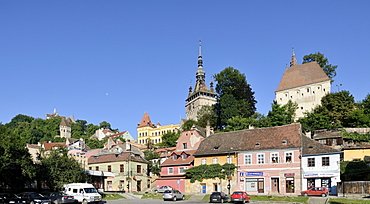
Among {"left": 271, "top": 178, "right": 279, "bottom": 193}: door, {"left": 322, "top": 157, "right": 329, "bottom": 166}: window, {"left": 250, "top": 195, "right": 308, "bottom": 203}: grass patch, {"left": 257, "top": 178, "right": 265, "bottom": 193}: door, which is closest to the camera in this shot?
{"left": 250, "top": 195, "right": 308, "bottom": 203}: grass patch

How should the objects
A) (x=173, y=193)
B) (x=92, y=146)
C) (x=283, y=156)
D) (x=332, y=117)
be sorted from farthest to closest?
(x=92, y=146) < (x=332, y=117) < (x=283, y=156) < (x=173, y=193)

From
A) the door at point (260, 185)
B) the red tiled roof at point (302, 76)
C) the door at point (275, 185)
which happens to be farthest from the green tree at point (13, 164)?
the red tiled roof at point (302, 76)

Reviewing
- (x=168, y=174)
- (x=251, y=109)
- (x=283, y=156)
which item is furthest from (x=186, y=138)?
(x=251, y=109)

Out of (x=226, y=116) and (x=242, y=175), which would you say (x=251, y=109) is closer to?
(x=226, y=116)

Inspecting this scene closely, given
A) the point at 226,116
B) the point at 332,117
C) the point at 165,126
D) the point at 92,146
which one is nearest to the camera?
the point at 332,117

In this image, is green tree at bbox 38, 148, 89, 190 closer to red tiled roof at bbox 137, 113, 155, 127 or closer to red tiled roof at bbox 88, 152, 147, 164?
red tiled roof at bbox 88, 152, 147, 164

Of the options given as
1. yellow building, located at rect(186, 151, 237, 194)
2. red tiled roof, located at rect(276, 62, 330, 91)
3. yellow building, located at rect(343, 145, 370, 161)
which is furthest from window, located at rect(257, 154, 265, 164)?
red tiled roof, located at rect(276, 62, 330, 91)

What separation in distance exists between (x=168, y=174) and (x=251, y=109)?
151 ft

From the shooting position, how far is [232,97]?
9962 cm

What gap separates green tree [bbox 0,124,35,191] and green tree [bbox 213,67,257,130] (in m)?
61.8

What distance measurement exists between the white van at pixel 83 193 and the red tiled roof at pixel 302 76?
83408 mm

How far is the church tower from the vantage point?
155 metres

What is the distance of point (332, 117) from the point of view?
272ft

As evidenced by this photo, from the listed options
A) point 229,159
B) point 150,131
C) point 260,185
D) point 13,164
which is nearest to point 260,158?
point 260,185
